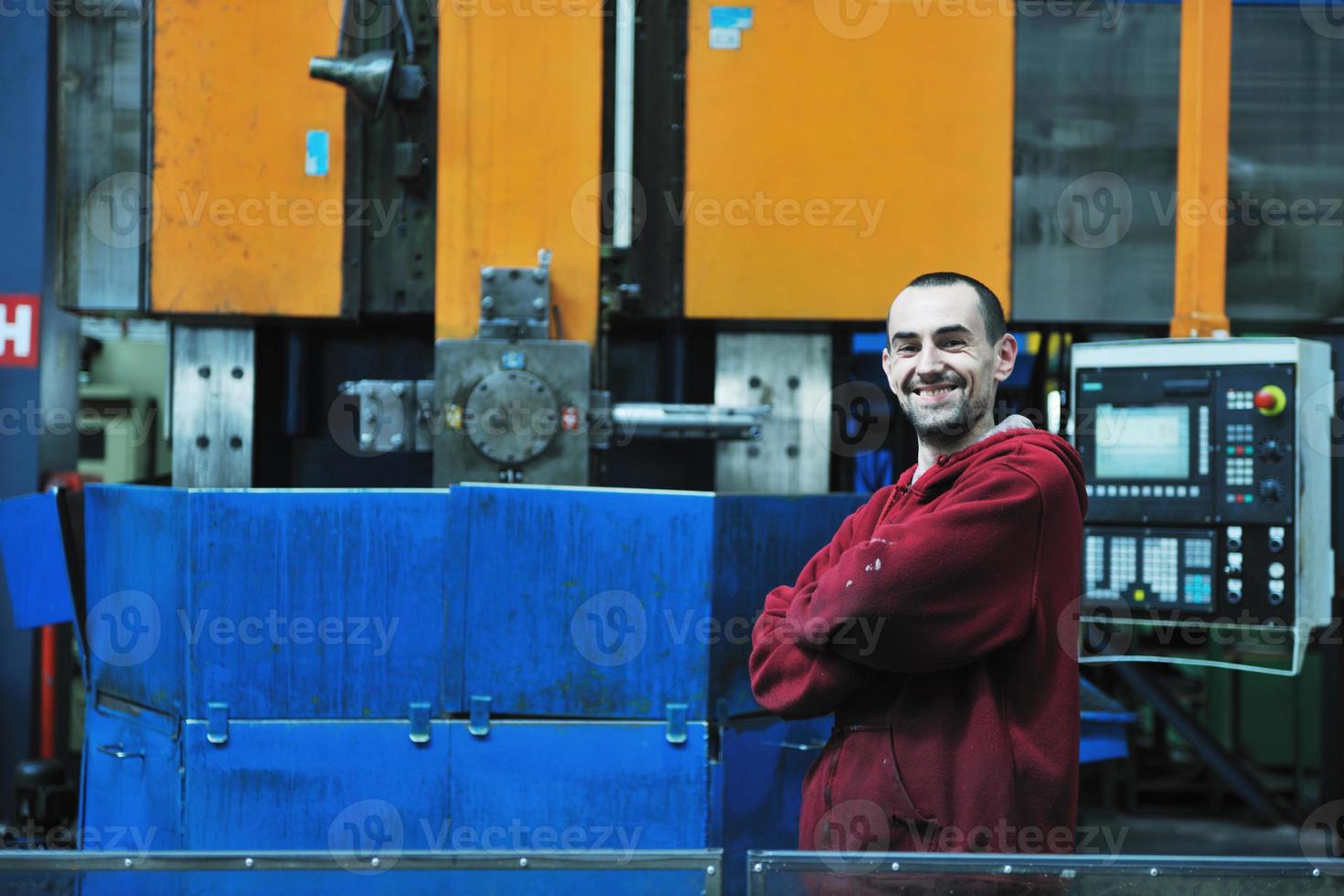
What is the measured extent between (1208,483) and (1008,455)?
194cm

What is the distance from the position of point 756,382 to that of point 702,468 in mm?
364

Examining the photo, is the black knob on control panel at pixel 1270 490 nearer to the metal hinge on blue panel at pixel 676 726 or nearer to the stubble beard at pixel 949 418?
the metal hinge on blue panel at pixel 676 726

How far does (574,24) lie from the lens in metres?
3.01

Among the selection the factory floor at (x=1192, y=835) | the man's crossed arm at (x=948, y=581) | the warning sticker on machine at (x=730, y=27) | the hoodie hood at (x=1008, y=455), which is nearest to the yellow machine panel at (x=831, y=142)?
the warning sticker on machine at (x=730, y=27)

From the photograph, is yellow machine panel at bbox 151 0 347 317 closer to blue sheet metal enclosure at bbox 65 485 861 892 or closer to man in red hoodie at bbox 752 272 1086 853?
blue sheet metal enclosure at bbox 65 485 861 892

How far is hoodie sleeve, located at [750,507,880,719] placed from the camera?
1.51m

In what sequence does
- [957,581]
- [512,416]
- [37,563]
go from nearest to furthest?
[957,581], [512,416], [37,563]

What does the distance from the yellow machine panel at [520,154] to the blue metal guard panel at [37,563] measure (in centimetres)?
109

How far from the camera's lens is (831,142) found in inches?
120

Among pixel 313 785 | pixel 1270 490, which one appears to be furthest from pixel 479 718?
pixel 1270 490

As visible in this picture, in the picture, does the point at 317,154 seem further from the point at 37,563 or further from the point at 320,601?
the point at 37,563

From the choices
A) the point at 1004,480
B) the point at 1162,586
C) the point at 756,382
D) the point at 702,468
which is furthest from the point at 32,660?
the point at 1004,480

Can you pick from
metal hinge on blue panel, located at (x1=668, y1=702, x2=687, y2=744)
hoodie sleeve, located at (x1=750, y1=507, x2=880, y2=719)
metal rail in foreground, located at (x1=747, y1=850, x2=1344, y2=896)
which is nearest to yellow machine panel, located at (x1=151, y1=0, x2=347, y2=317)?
metal hinge on blue panel, located at (x1=668, y1=702, x2=687, y2=744)

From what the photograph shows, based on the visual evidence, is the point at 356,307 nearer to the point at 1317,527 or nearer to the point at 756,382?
the point at 756,382
